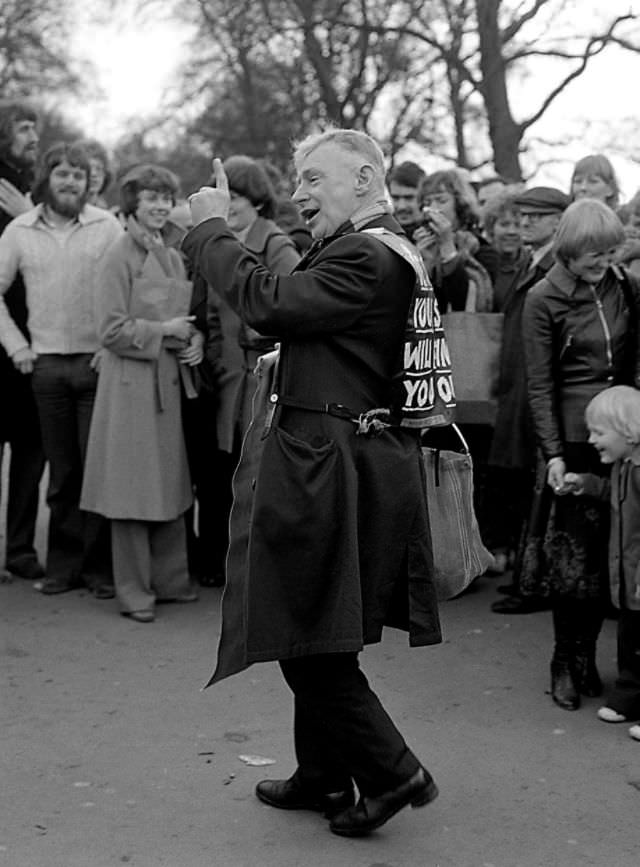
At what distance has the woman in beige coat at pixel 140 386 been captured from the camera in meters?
6.39

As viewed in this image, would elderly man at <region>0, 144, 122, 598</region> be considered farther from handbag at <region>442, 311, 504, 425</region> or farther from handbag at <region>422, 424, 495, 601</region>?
handbag at <region>422, 424, 495, 601</region>

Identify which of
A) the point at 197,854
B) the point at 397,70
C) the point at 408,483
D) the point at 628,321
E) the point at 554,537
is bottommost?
the point at 197,854

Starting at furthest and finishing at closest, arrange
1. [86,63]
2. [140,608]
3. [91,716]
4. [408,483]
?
[86,63] → [140,608] → [91,716] → [408,483]

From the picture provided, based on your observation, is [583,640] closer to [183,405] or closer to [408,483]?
[408,483]

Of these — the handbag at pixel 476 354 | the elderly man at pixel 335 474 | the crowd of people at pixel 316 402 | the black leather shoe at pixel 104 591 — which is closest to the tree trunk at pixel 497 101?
the crowd of people at pixel 316 402

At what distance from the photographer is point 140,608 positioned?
6.41 meters

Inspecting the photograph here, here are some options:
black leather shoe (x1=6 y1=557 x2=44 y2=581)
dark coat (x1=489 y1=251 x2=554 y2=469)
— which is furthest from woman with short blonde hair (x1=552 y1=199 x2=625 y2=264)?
black leather shoe (x1=6 y1=557 x2=44 y2=581)

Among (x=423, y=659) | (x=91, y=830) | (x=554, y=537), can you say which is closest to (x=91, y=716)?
(x=91, y=830)

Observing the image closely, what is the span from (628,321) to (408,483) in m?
1.77

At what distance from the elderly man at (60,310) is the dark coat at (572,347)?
239 centimetres

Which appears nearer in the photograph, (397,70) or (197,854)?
(197,854)

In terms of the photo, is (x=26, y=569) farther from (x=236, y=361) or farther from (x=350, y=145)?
(x=350, y=145)

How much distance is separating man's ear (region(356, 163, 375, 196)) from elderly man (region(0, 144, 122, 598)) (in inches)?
121

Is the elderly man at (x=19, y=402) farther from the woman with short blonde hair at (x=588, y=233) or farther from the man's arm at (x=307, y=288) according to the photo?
the man's arm at (x=307, y=288)
